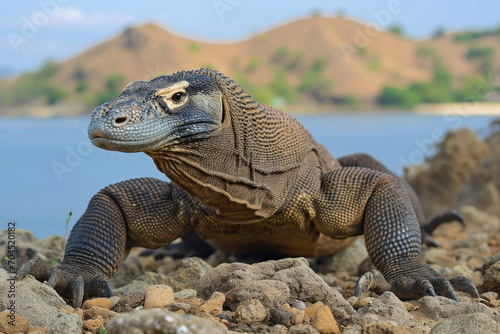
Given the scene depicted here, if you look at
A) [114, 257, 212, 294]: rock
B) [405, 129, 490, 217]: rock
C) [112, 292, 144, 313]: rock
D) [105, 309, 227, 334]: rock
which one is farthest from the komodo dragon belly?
[405, 129, 490, 217]: rock

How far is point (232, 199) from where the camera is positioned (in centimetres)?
464

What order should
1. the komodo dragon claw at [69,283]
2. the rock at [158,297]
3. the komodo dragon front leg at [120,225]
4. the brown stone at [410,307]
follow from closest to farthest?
the rock at [158,297] < the brown stone at [410,307] < the komodo dragon claw at [69,283] < the komodo dragon front leg at [120,225]

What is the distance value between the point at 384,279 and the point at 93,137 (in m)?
2.59

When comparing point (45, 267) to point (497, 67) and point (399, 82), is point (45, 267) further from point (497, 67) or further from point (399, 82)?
point (497, 67)

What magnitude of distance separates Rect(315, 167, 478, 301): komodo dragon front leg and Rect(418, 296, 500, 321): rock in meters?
0.59

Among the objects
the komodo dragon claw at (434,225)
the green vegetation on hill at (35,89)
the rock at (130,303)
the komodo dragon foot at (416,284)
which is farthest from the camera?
the green vegetation on hill at (35,89)

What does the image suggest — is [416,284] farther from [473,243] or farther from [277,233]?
[473,243]

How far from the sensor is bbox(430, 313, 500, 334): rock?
328cm

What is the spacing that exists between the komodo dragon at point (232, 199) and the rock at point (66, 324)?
108cm

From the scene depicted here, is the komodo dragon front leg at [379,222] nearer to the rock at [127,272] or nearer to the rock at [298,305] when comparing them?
the rock at [298,305]

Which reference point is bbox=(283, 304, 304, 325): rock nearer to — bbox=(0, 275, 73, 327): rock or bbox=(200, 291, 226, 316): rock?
bbox=(200, 291, 226, 316): rock

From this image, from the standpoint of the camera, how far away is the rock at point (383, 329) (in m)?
3.28

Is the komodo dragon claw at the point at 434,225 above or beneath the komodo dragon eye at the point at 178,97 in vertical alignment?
beneath

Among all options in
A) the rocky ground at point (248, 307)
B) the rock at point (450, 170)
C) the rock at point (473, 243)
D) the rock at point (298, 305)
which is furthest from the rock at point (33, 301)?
the rock at point (450, 170)
